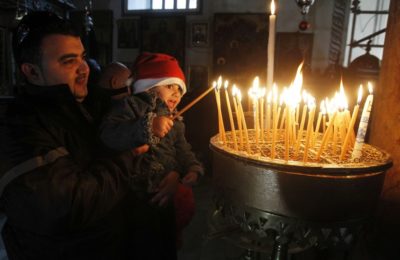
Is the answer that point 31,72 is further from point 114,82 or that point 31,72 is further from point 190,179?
point 114,82

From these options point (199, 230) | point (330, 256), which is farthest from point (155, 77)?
point (199, 230)

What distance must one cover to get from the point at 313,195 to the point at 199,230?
9.04 ft

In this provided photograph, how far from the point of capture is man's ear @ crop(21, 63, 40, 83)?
1376 millimetres

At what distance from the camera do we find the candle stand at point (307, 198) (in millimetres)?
1071

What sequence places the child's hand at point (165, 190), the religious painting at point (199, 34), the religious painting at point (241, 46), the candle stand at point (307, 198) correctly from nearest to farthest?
1. the candle stand at point (307, 198)
2. the child's hand at point (165, 190)
3. the religious painting at point (241, 46)
4. the religious painting at point (199, 34)

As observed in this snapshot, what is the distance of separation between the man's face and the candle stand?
0.84 metres

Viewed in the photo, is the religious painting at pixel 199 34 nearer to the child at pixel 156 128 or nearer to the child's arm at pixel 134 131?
the child at pixel 156 128

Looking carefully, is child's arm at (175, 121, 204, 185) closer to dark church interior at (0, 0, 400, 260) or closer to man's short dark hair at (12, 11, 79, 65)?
dark church interior at (0, 0, 400, 260)

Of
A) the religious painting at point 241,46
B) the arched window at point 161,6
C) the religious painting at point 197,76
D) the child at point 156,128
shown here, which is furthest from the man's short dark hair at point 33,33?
the arched window at point 161,6

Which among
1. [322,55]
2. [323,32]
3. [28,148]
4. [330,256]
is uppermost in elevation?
[323,32]

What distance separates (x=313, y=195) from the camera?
1.08m

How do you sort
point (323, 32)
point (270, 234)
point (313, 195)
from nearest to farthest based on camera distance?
point (313, 195)
point (270, 234)
point (323, 32)

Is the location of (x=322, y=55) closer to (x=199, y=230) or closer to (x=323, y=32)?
(x=323, y=32)

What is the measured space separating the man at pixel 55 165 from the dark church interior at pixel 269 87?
204mm
